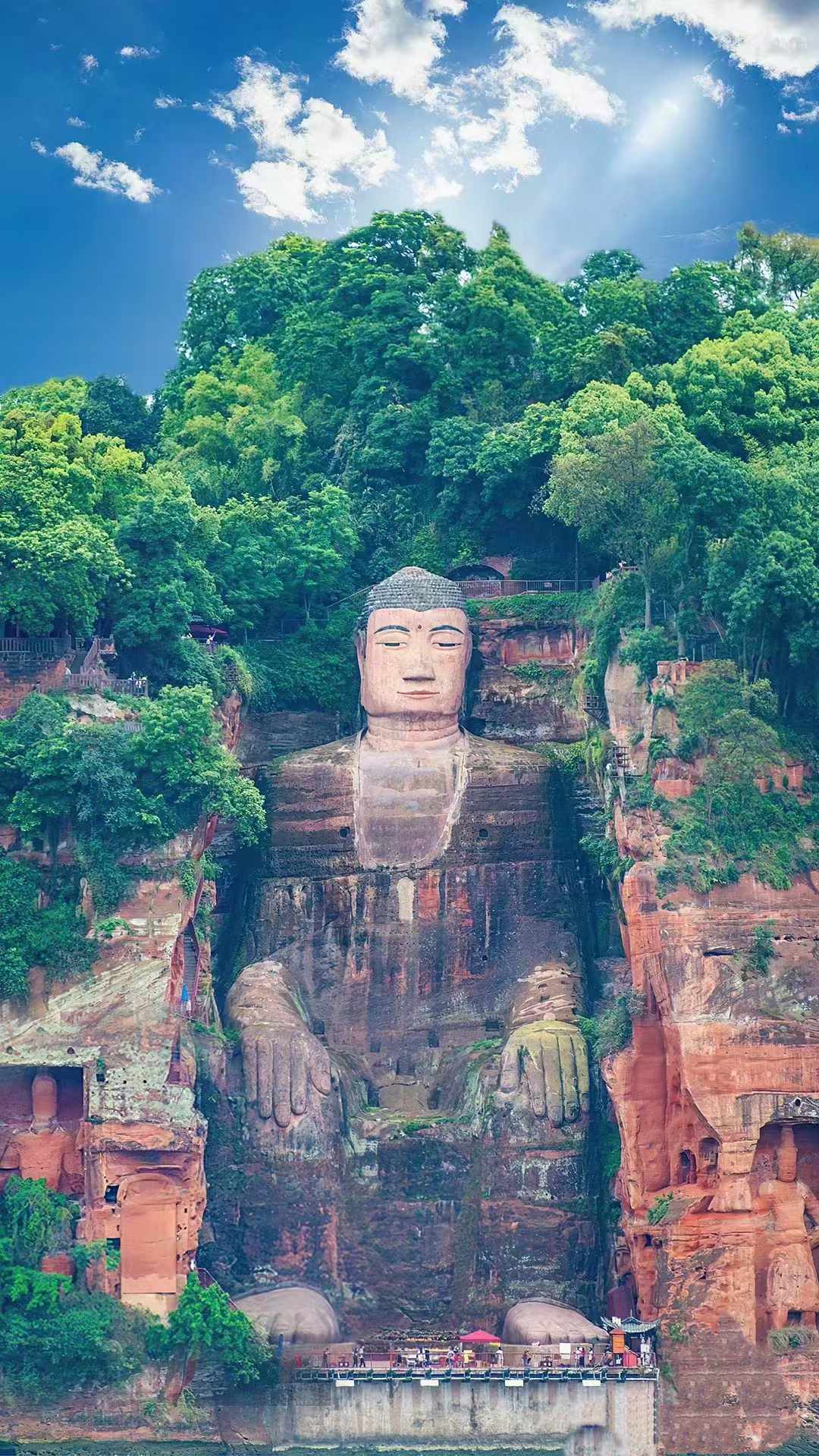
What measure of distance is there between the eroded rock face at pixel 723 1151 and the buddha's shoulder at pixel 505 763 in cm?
422

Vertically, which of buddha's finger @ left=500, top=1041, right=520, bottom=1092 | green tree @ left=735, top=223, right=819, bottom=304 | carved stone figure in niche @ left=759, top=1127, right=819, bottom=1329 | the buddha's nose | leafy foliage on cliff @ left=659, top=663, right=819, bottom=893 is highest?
green tree @ left=735, top=223, right=819, bottom=304

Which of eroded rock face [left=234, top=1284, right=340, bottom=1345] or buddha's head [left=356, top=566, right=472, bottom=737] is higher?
buddha's head [left=356, top=566, right=472, bottom=737]

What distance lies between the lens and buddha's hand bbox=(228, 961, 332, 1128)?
138ft

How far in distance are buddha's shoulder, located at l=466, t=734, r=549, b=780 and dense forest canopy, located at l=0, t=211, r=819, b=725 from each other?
101 inches

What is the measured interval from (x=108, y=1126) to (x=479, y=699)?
10487mm

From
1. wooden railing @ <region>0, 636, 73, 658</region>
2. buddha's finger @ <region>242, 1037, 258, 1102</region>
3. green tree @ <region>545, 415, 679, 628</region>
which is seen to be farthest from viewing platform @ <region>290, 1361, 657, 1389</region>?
green tree @ <region>545, 415, 679, 628</region>

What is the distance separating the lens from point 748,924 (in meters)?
41.6

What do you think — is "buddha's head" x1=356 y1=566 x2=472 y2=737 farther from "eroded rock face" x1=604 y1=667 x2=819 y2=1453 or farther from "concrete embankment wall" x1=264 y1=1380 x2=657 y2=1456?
"concrete embankment wall" x1=264 y1=1380 x2=657 y2=1456

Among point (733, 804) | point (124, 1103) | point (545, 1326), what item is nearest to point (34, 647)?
point (124, 1103)

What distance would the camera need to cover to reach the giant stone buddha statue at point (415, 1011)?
138 ft

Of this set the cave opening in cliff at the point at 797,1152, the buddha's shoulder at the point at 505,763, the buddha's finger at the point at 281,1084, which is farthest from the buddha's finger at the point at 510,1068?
the buddha's shoulder at the point at 505,763

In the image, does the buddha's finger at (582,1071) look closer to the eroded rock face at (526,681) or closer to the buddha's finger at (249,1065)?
the buddha's finger at (249,1065)

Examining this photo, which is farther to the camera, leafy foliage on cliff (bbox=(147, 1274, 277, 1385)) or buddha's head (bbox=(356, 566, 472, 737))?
buddha's head (bbox=(356, 566, 472, 737))

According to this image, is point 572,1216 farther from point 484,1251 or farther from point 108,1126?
point 108,1126
